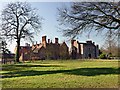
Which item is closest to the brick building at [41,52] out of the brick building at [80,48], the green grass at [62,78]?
the brick building at [80,48]

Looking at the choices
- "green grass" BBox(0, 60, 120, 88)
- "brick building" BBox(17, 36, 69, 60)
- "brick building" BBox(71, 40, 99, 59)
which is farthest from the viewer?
"brick building" BBox(17, 36, 69, 60)

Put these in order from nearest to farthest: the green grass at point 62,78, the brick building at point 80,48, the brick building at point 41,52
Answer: the green grass at point 62,78 → the brick building at point 80,48 → the brick building at point 41,52

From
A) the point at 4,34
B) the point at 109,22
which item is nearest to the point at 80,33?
the point at 109,22

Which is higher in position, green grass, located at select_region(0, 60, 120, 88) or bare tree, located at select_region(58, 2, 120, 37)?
bare tree, located at select_region(58, 2, 120, 37)

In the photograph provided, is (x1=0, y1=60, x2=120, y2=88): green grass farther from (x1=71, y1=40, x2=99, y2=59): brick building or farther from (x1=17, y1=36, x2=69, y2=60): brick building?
(x1=17, y1=36, x2=69, y2=60): brick building

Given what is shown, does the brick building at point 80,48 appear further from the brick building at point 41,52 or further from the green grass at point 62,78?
the green grass at point 62,78

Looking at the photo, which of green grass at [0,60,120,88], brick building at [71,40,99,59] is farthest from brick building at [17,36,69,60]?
green grass at [0,60,120,88]

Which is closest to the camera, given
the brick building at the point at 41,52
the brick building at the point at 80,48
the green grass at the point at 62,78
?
the green grass at the point at 62,78

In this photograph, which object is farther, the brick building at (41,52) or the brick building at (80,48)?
the brick building at (41,52)

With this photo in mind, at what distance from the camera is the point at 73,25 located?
2103 cm

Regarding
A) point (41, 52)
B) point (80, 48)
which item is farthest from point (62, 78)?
point (80, 48)

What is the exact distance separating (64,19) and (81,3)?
229 centimetres

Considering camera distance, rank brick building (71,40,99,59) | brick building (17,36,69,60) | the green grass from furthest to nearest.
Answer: brick building (17,36,69,60), brick building (71,40,99,59), the green grass

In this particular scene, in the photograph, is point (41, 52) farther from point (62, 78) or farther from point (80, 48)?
point (62, 78)
